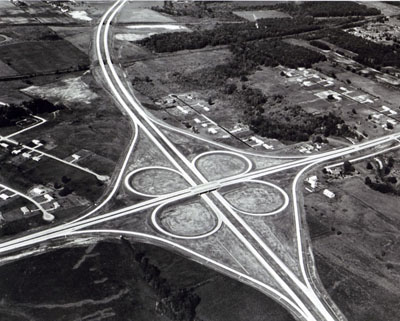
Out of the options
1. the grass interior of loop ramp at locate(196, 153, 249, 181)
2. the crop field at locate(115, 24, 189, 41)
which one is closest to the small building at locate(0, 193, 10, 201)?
the grass interior of loop ramp at locate(196, 153, 249, 181)

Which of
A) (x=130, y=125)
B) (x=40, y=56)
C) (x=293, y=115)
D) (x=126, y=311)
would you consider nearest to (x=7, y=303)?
(x=126, y=311)

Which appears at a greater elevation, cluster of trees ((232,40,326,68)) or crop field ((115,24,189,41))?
crop field ((115,24,189,41))

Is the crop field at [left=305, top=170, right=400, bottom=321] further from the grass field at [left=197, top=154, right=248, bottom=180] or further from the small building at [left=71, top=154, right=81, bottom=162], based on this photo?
the small building at [left=71, top=154, right=81, bottom=162]

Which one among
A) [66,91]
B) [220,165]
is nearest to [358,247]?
[220,165]

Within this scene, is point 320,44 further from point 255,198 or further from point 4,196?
point 4,196

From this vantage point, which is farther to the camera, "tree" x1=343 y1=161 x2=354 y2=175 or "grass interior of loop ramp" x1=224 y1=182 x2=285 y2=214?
"tree" x1=343 y1=161 x2=354 y2=175

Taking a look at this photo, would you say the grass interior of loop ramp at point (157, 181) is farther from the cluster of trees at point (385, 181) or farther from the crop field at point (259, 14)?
the crop field at point (259, 14)
